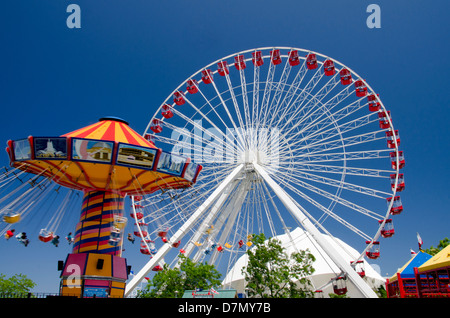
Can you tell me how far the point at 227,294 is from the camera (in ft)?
55.2

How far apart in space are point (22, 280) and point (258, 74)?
33.2 m

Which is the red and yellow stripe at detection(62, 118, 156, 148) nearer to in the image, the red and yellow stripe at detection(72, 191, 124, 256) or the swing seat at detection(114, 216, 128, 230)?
the red and yellow stripe at detection(72, 191, 124, 256)

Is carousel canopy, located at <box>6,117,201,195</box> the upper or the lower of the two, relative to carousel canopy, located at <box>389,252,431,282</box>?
upper

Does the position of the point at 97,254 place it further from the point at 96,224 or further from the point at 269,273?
the point at 269,273

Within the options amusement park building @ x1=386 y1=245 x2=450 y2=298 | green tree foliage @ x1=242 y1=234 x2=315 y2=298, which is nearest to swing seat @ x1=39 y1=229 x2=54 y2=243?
green tree foliage @ x1=242 y1=234 x2=315 y2=298

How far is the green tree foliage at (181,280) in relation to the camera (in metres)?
23.3

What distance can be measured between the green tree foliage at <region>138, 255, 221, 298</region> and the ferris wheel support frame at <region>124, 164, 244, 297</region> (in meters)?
3.21

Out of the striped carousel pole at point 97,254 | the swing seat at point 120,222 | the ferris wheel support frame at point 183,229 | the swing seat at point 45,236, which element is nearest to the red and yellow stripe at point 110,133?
the striped carousel pole at point 97,254

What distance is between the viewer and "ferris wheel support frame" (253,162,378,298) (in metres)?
17.9

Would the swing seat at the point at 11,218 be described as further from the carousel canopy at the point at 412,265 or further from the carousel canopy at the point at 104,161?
the carousel canopy at the point at 412,265

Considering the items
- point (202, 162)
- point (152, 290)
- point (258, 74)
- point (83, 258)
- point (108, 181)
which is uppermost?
point (258, 74)

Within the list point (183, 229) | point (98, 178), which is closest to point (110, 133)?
point (98, 178)
